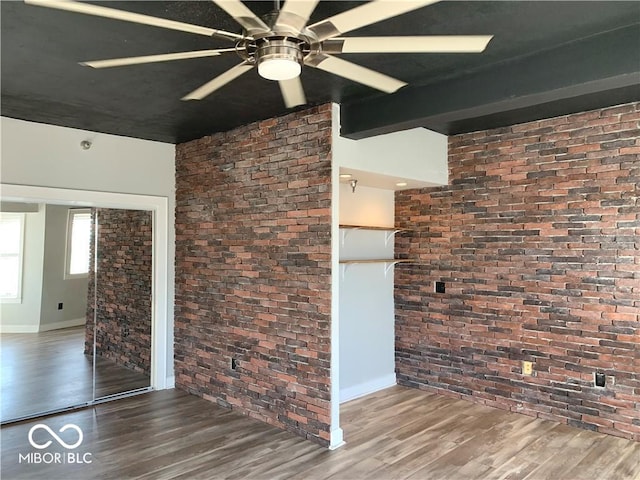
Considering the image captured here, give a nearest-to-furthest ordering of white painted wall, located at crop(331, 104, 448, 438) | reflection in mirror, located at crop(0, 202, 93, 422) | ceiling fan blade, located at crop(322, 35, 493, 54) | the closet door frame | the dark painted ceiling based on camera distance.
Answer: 1. ceiling fan blade, located at crop(322, 35, 493, 54)
2. the dark painted ceiling
3. white painted wall, located at crop(331, 104, 448, 438)
4. reflection in mirror, located at crop(0, 202, 93, 422)
5. the closet door frame

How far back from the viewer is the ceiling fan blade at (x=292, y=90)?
7.43 feet

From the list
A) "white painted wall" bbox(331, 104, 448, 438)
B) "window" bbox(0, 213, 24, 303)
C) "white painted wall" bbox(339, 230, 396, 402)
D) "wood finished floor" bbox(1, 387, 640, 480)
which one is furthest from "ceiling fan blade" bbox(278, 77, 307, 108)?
"window" bbox(0, 213, 24, 303)

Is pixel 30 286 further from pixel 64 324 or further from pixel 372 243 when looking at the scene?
pixel 372 243

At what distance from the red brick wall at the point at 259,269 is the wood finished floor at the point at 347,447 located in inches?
12.6

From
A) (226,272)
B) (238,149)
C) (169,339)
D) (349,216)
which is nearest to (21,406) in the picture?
(169,339)

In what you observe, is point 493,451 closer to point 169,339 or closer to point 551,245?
point 551,245

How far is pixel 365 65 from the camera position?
2.82 metres

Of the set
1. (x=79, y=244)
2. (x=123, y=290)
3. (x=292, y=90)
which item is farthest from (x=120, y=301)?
(x=292, y=90)

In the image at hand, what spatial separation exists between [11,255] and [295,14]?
12.4ft

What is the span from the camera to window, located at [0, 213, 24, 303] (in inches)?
162

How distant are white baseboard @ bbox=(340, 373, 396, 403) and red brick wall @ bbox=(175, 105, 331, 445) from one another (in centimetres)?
87

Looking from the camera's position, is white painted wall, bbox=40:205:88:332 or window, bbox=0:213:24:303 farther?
white painted wall, bbox=40:205:88:332

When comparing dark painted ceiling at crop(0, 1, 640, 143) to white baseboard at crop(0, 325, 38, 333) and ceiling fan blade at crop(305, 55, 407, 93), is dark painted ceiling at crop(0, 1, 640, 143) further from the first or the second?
white baseboard at crop(0, 325, 38, 333)

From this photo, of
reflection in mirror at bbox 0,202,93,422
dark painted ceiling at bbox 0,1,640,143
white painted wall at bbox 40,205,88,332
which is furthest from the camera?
white painted wall at bbox 40,205,88,332
